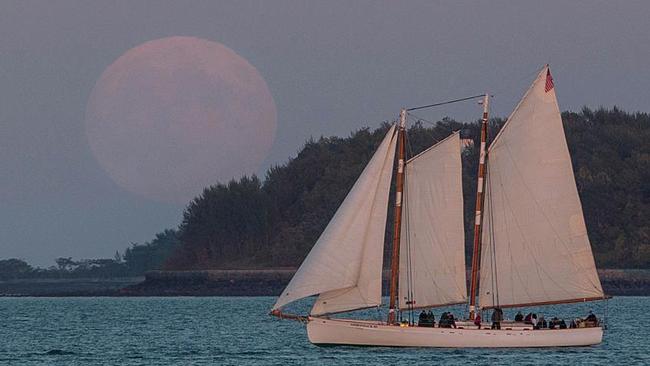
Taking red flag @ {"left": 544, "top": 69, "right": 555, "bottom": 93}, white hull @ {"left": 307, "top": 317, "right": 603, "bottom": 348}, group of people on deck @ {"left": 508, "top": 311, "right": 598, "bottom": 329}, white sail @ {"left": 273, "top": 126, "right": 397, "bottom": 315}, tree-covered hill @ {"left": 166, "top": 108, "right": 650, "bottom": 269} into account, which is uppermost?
tree-covered hill @ {"left": 166, "top": 108, "right": 650, "bottom": 269}

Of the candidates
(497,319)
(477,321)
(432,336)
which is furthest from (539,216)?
(432,336)

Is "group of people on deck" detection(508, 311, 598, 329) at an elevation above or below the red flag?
below

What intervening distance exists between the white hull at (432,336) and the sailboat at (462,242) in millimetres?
42

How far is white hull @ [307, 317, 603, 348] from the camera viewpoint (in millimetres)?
62188

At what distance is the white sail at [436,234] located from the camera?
6362cm

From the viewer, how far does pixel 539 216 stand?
6344 cm

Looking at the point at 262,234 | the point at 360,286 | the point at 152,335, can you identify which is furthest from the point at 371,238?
the point at 262,234

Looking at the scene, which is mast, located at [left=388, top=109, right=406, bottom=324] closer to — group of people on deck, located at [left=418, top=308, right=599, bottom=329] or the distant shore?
group of people on deck, located at [left=418, top=308, right=599, bottom=329]

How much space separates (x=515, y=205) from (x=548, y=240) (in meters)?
2.05

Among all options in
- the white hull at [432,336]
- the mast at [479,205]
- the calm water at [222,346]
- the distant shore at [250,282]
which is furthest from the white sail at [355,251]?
the distant shore at [250,282]

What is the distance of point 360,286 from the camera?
62375mm

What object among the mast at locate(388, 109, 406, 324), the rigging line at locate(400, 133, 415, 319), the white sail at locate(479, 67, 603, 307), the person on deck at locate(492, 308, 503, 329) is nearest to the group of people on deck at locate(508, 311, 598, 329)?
the white sail at locate(479, 67, 603, 307)

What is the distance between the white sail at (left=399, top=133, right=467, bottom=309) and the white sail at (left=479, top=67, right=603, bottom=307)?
1.96 metres

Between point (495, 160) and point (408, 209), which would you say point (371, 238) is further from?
point (495, 160)
